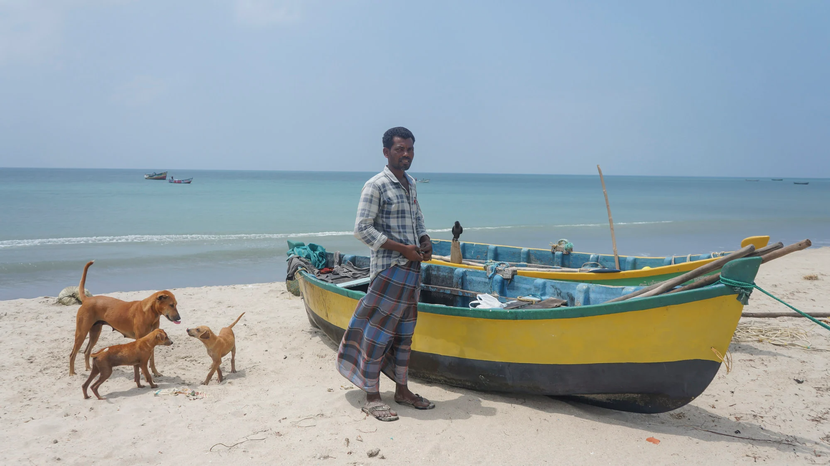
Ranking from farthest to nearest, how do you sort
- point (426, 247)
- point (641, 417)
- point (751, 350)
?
point (751, 350) → point (641, 417) → point (426, 247)

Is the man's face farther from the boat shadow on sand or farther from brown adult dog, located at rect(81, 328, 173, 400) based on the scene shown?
brown adult dog, located at rect(81, 328, 173, 400)

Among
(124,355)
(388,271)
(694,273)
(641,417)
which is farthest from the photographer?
(124,355)

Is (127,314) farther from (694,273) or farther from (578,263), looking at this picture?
(578,263)

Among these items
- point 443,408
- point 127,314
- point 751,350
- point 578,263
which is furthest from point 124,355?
point 751,350

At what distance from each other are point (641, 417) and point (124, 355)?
421cm

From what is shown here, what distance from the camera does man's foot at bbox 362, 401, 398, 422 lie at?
388cm

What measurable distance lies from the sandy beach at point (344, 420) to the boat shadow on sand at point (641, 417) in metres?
0.02

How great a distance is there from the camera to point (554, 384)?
3988 mm

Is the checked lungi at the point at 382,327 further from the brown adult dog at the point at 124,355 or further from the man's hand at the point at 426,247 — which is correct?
the brown adult dog at the point at 124,355

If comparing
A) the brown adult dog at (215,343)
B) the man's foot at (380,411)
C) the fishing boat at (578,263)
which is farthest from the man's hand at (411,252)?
the fishing boat at (578,263)

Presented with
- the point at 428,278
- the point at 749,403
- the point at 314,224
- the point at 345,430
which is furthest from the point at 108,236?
the point at 749,403

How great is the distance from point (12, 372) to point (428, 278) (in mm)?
4314

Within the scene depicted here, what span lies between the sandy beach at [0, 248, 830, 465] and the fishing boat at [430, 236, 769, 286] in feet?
3.94

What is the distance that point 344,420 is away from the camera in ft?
13.0
